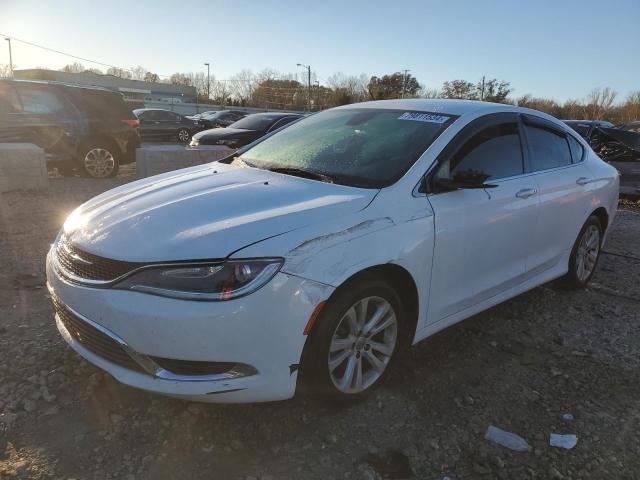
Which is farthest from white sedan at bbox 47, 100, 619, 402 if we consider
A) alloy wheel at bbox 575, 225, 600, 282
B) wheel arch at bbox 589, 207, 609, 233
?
wheel arch at bbox 589, 207, 609, 233

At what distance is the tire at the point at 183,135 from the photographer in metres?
24.4

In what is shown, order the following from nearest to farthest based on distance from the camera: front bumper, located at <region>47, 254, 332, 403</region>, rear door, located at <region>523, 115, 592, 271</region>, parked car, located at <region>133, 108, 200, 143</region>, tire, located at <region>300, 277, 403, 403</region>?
front bumper, located at <region>47, 254, 332, 403</region> → tire, located at <region>300, 277, 403, 403</region> → rear door, located at <region>523, 115, 592, 271</region> → parked car, located at <region>133, 108, 200, 143</region>

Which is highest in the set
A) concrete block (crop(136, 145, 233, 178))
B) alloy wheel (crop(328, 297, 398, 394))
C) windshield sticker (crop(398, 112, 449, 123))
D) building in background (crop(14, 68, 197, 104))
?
building in background (crop(14, 68, 197, 104))

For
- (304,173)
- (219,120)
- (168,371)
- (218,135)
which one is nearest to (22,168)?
(218,135)

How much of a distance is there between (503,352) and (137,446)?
2.41m

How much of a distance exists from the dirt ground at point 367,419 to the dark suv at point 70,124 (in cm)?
627

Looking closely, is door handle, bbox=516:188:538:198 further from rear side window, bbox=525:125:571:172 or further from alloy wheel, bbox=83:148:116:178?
alloy wheel, bbox=83:148:116:178

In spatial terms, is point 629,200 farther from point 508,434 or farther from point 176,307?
point 176,307

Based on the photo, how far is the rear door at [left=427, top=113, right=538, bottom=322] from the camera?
305 cm

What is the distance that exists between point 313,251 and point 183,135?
77.7ft

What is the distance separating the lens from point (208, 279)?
2252 mm

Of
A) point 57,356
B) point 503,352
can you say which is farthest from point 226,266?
point 503,352

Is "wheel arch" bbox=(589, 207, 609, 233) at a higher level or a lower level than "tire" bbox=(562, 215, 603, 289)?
higher

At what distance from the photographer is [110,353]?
2.44 meters
